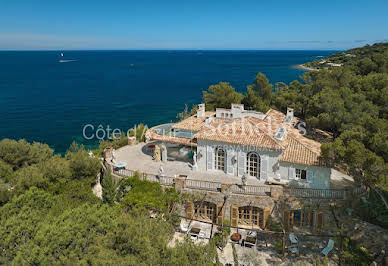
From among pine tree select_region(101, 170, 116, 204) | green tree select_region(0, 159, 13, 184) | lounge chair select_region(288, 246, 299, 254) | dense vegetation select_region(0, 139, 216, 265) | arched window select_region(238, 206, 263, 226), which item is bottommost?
lounge chair select_region(288, 246, 299, 254)

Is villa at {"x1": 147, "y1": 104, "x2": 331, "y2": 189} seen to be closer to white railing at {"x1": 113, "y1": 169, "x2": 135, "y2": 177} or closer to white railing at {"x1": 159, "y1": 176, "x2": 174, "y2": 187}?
white railing at {"x1": 159, "y1": 176, "x2": 174, "y2": 187}

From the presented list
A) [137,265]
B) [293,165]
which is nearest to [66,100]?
[293,165]

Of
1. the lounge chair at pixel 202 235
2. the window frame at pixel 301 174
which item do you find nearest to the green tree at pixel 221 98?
the window frame at pixel 301 174

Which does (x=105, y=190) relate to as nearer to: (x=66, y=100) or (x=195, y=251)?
(x=195, y=251)

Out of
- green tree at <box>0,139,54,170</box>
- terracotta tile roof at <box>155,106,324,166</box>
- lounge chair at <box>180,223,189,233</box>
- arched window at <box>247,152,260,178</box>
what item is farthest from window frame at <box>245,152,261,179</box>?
green tree at <box>0,139,54,170</box>

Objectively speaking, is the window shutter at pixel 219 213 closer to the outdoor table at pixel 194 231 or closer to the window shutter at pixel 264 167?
the outdoor table at pixel 194 231
